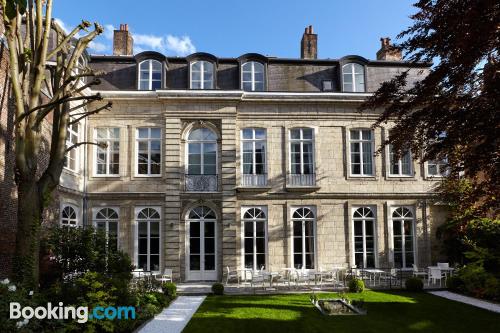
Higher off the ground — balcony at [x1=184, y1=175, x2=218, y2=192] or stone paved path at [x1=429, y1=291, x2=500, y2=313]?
balcony at [x1=184, y1=175, x2=218, y2=192]

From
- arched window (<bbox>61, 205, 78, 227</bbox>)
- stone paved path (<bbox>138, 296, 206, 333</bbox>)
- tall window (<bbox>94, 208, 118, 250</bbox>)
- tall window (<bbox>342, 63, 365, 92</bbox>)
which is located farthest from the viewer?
tall window (<bbox>342, 63, 365, 92</bbox>)

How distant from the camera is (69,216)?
14891 mm

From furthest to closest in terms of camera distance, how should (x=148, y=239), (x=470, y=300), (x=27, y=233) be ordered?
(x=148, y=239) → (x=470, y=300) → (x=27, y=233)

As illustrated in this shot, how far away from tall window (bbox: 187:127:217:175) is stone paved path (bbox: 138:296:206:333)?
209 inches

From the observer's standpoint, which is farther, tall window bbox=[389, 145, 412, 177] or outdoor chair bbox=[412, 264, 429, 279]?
tall window bbox=[389, 145, 412, 177]

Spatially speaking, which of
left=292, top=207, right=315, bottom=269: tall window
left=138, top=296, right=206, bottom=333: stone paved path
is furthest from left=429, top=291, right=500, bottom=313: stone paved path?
left=138, top=296, right=206, bottom=333: stone paved path

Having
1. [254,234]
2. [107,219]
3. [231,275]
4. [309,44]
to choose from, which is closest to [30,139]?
[107,219]

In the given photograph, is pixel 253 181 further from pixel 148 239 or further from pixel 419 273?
pixel 419 273

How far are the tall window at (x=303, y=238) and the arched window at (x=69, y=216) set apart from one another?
7793mm

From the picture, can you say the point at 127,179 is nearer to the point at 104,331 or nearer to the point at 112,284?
the point at 112,284

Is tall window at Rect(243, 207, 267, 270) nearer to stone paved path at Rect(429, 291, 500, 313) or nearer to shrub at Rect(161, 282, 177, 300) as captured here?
shrub at Rect(161, 282, 177, 300)

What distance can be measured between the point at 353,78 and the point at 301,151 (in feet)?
12.1

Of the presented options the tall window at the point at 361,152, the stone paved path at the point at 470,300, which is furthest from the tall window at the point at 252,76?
the stone paved path at the point at 470,300

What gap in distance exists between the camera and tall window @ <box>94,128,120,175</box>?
16.3 metres
